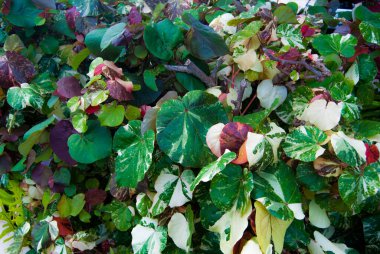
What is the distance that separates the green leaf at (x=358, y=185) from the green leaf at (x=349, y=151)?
0.08ft

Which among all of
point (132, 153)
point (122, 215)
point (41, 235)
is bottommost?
point (41, 235)

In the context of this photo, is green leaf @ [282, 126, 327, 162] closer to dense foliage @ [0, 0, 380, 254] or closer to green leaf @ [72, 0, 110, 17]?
dense foliage @ [0, 0, 380, 254]

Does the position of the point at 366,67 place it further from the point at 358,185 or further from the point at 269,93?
the point at 358,185

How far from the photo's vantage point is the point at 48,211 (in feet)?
3.82

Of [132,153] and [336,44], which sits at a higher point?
[336,44]

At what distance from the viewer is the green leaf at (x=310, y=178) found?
0.77 meters

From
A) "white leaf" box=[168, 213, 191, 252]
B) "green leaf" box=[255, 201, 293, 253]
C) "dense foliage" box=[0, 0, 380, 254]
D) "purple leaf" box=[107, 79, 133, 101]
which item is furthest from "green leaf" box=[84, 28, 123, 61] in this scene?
"green leaf" box=[255, 201, 293, 253]

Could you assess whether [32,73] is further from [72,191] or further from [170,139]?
[170,139]

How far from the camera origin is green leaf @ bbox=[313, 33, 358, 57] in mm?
1002

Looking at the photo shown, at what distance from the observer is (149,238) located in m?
0.84

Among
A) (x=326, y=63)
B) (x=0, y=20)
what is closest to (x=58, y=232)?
(x=0, y=20)

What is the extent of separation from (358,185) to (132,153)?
0.44 m

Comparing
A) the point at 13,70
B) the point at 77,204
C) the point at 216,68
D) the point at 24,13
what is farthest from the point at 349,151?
the point at 24,13

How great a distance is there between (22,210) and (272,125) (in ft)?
2.81
